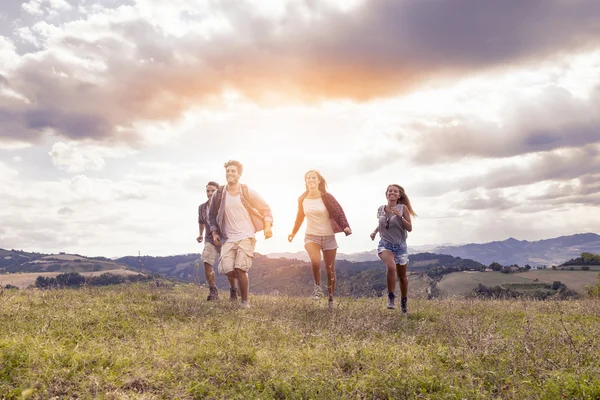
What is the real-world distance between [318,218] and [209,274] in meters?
3.31

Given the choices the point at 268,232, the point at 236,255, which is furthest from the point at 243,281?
the point at 268,232

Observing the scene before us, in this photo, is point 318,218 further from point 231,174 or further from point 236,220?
point 231,174

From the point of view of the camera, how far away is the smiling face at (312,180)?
10.3 metres

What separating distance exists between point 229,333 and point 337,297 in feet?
21.2

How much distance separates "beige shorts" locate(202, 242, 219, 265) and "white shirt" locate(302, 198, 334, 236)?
2.76m

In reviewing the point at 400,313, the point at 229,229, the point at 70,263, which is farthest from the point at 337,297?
the point at 70,263

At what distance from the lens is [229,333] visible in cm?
615

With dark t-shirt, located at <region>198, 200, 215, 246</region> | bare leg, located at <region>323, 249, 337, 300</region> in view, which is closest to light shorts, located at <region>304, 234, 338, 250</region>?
bare leg, located at <region>323, 249, 337, 300</region>

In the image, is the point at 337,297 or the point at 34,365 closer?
the point at 34,365

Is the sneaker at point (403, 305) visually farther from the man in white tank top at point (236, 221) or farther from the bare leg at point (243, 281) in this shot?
the bare leg at point (243, 281)

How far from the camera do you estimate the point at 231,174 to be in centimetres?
968

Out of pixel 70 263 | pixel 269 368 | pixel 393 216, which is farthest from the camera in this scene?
pixel 70 263

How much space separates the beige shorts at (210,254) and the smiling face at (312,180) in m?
3.17

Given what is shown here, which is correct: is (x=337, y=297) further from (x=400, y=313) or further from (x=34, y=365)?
(x=34, y=365)
